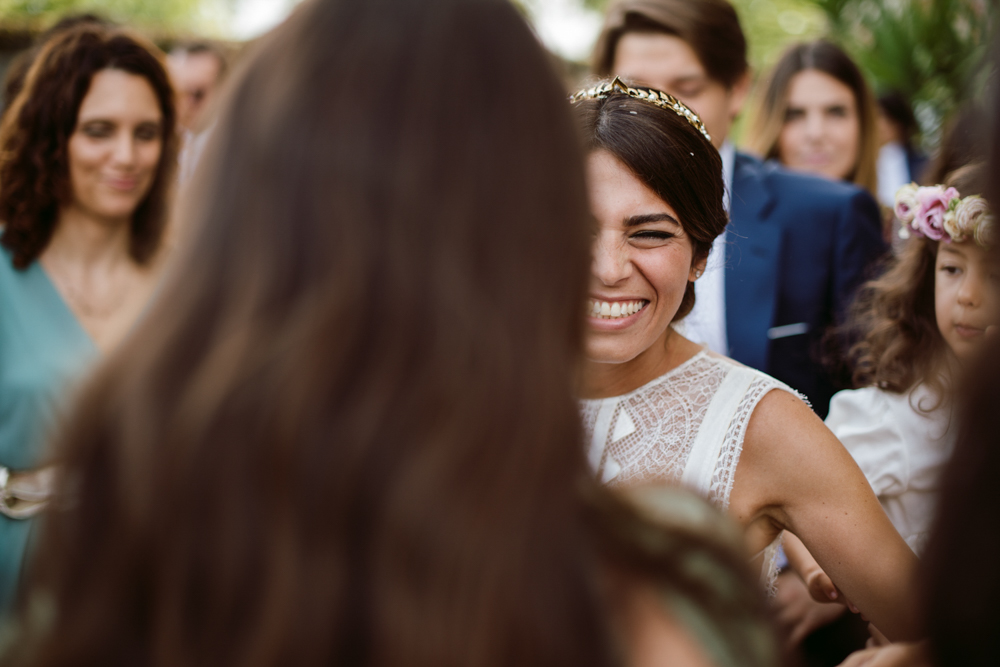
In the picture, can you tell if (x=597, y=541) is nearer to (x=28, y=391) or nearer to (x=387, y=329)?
(x=387, y=329)

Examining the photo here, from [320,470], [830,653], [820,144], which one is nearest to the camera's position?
[320,470]

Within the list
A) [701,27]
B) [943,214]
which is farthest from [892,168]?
[943,214]

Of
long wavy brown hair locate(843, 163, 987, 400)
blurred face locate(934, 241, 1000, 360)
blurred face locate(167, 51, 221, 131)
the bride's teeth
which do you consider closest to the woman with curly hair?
the bride's teeth

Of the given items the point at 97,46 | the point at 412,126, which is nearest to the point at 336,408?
the point at 412,126

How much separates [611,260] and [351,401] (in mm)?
1329

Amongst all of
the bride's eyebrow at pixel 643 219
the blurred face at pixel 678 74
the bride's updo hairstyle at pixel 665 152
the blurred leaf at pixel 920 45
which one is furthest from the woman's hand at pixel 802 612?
the blurred leaf at pixel 920 45

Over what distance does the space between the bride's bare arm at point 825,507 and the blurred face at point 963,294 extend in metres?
0.78

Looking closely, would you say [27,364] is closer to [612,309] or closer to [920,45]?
[612,309]

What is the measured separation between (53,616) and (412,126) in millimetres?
652

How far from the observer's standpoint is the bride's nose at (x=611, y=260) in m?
2.02

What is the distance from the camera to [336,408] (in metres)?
0.81

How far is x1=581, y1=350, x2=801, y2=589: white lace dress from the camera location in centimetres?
192

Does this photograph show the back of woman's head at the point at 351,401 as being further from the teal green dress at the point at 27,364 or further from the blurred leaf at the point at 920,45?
the blurred leaf at the point at 920,45

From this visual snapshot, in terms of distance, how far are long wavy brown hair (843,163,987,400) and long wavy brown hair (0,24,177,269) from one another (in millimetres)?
2971
